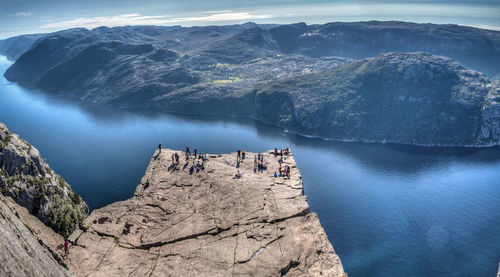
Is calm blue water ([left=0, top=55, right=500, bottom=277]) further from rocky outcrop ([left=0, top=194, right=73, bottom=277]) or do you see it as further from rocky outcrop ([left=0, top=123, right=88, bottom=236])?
rocky outcrop ([left=0, top=194, right=73, bottom=277])

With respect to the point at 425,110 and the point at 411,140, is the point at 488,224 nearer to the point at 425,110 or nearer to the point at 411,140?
the point at 411,140

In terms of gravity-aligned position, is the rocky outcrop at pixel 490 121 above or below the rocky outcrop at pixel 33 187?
above

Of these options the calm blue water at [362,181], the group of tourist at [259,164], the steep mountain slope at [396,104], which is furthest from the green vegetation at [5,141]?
the steep mountain slope at [396,104]

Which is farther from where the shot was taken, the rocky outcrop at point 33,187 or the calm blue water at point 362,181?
the calm blue water at point 362,181

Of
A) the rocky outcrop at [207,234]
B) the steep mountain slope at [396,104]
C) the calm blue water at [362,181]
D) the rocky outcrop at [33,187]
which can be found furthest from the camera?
the steep mountain slope at [396,104]

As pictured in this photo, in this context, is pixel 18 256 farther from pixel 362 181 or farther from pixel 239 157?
pixel 362 181

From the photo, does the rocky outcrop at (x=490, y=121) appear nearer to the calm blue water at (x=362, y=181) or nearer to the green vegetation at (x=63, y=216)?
the calm blue water at (x=362, y=181)

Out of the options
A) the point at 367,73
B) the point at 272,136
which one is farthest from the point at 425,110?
the point at 272,136
